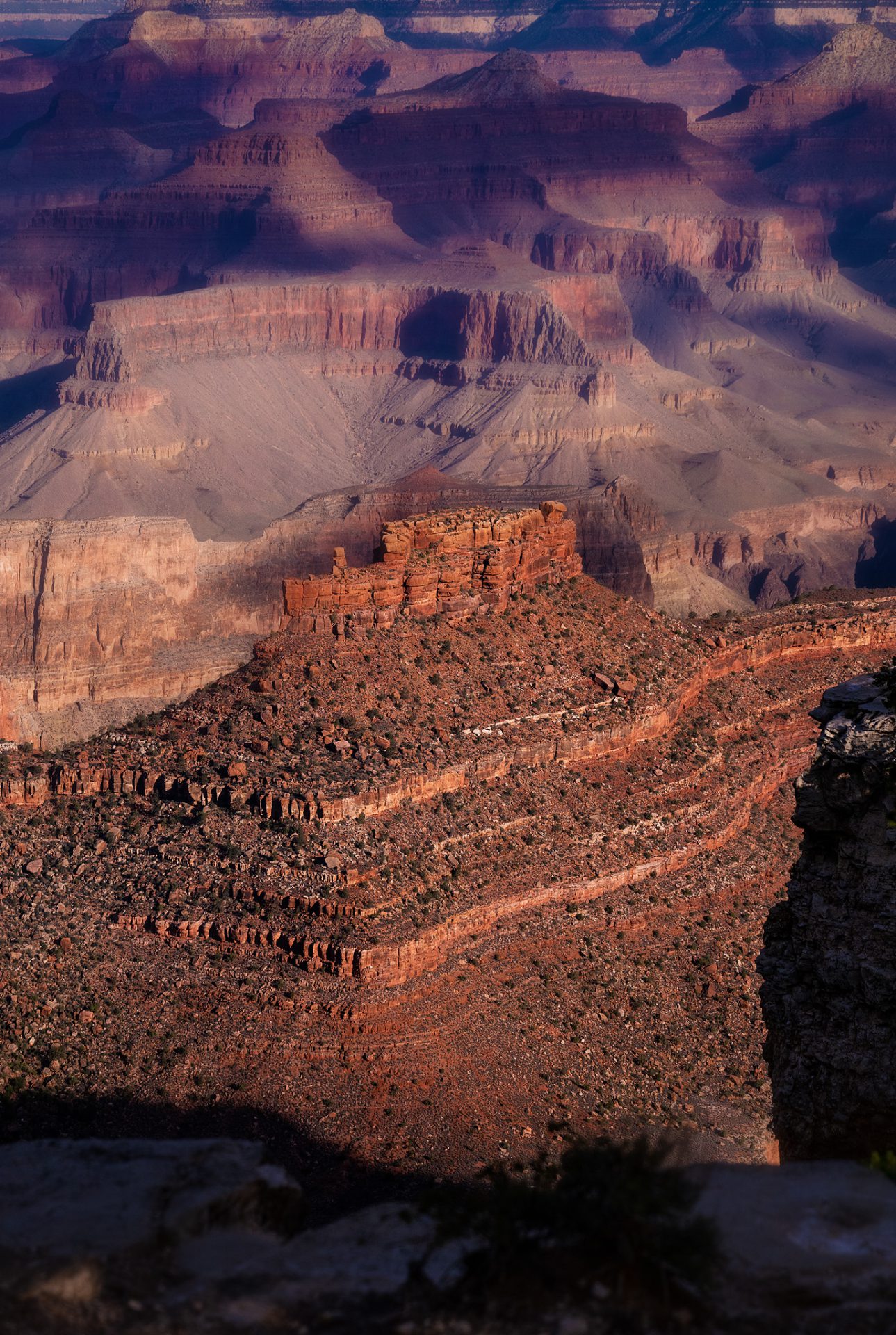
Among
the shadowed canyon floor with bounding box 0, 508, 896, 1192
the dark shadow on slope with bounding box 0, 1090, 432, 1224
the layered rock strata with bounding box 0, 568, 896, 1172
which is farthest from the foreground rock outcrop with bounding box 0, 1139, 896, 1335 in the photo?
the layered rock strata with bounding box 0, 568, 896, 1172

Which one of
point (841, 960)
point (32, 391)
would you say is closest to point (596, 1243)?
point (841, 960)

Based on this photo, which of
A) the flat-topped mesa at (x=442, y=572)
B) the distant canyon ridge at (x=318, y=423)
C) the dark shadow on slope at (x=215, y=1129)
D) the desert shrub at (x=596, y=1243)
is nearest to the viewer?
the desert shrub at (x=596, y=1243)

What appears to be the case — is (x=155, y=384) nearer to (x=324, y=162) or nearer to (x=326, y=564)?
(x=324, y=162)

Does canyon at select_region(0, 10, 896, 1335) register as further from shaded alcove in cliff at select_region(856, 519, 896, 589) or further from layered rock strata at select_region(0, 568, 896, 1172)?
shaded alcove in cliff at select_region(856, 519, 896, 589)

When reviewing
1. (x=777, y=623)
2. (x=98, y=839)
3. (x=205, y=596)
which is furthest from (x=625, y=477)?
(x=98, y=839)

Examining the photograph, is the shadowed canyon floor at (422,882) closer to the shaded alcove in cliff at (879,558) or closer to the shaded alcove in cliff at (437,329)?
the shaded alcove in cliff at (879,558)

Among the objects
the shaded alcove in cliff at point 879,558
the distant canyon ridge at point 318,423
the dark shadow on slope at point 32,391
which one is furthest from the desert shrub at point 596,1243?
the dark shadow on slope at point 32,391
